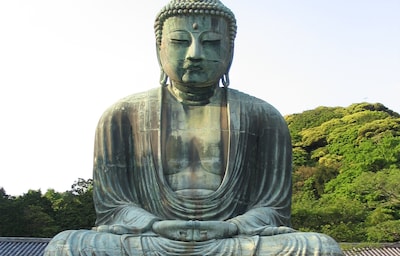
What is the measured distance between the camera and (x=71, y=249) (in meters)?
6.67

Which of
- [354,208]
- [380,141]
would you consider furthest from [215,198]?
[380,141]

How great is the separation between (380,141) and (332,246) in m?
36.0

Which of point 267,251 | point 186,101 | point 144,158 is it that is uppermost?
point 186,101

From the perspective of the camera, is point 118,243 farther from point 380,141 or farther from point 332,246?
point 380,141

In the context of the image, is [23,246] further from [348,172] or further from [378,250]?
[348,172]

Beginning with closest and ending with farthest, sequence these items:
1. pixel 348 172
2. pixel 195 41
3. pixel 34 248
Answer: pixel 195 41 → pixel 34 248 → pixel 348 172

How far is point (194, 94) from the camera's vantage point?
8141 mm

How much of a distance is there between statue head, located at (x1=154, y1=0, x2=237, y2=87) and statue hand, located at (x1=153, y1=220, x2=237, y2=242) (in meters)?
1.64

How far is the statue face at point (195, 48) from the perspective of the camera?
7.86 m

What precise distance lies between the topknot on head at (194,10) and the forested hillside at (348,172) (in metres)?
21.0

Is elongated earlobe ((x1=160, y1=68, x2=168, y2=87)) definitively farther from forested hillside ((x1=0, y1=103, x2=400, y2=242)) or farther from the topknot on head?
forested hillside ((x1=0, y1=103, x2=400, y2=242))

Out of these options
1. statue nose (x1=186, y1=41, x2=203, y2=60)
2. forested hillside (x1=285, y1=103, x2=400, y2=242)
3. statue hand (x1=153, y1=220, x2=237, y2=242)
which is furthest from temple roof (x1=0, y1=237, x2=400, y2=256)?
statue hand (x1=153, y1=220, x2=237, y2=242)

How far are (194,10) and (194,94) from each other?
0.90 meters

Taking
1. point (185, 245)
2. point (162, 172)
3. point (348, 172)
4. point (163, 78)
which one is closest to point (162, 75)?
point (163, 78)
